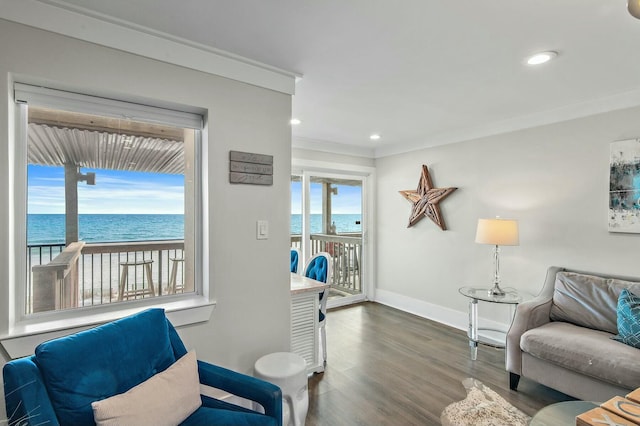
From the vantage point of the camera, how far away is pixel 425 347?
11.3ft

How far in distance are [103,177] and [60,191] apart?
23cm

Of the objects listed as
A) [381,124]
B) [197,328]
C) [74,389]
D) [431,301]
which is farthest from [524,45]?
[431,301]

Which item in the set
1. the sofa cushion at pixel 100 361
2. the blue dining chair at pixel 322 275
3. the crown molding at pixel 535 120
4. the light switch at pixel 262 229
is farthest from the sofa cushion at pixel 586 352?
the sofa cushion at pixel 100 361

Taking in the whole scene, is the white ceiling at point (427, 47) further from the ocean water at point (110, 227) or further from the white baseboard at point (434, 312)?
the white baseboard at point (434, 312)

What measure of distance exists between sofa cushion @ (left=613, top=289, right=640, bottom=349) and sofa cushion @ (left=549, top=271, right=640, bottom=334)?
0.60 ft

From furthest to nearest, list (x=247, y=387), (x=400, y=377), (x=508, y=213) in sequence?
1. (x=508, y=213)
2. (x=400, y=377)
3. (x=247, y=387)

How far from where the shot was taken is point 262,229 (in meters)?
2.33

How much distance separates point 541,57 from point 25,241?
3.20 m

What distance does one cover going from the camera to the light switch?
2.32 meters

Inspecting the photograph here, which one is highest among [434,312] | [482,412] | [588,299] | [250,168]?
[250,168]

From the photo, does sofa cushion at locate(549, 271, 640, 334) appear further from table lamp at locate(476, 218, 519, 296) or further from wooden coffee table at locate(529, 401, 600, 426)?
wooden coffee table at locate(529, 401, 600, 426)

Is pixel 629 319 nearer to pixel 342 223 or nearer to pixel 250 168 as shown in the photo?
pixel 250 168

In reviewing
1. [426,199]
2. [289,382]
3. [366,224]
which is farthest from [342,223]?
[289,382]

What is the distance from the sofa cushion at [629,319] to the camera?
222 cm
